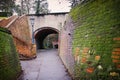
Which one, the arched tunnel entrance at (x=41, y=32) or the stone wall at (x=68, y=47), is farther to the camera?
the arched tunnel entrance at (x=41, y=32)

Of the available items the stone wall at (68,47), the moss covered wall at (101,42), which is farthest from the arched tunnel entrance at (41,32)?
the moss covered wall at (101,42)

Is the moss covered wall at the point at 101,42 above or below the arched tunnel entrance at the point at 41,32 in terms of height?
below

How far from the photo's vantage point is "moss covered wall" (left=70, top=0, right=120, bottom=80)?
4230mm

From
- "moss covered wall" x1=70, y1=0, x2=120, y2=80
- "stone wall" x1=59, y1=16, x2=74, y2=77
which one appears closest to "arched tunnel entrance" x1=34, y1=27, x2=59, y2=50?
"stone wall" x1=59, y1=16, x2=74, y2=77

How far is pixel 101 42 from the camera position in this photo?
4832 mm

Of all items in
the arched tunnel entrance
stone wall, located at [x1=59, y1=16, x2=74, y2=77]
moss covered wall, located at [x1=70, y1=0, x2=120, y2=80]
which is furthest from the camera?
the arched tunnel entrance

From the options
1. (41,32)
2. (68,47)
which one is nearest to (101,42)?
(68,47)

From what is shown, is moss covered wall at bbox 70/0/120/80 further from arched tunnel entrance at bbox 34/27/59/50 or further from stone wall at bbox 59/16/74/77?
arched tunnel entrance at bbox 34/27/59/50

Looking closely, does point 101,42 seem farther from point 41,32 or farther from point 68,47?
point 41,32

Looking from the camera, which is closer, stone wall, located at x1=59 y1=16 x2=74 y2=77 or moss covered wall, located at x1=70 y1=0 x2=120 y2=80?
moss covered wall, located at x1=70 y1=0 x2=120 y2=80

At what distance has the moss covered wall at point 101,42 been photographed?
4.23m

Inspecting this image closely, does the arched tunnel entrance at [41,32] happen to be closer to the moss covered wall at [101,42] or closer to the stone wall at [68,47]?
the stone wall at [68,47]

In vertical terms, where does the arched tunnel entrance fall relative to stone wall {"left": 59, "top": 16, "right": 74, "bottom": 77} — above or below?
above

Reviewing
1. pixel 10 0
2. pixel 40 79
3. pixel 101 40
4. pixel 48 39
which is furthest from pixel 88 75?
pixel 48 39
